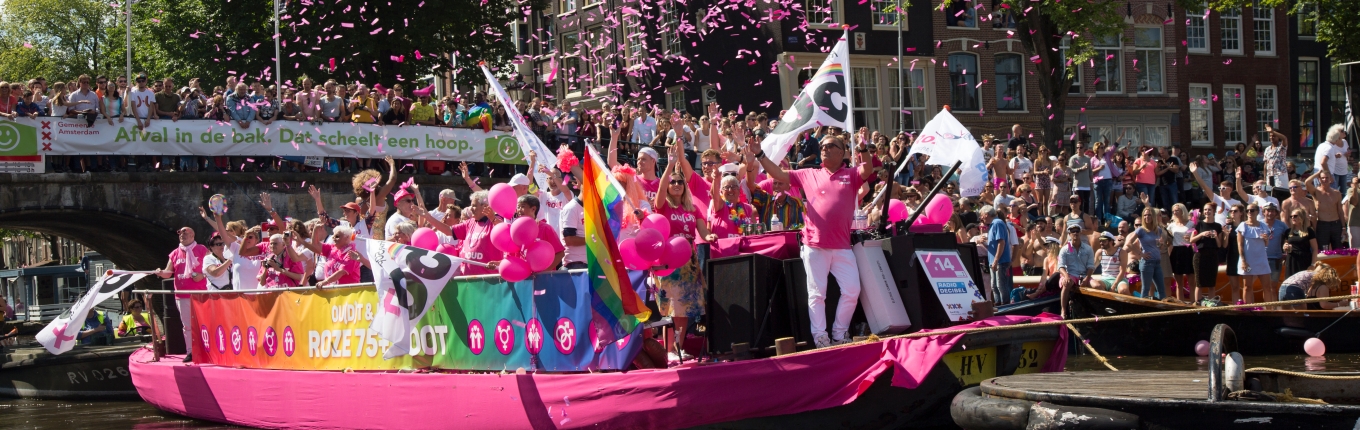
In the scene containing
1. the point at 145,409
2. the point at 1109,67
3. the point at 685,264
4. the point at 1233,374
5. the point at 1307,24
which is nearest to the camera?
the point at 1233,374

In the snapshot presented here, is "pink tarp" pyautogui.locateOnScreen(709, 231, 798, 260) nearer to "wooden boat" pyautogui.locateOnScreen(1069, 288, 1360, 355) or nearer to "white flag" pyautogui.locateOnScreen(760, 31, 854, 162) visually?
"white flag" pyautogui.locateOnScreen(760, 31, 854, 162)

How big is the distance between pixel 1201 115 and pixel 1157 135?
6.05ft

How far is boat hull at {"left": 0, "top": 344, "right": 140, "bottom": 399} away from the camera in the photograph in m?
15.5

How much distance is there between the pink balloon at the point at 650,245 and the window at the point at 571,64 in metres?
29.4

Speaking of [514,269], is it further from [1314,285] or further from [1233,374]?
[1314,285]

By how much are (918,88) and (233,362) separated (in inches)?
995

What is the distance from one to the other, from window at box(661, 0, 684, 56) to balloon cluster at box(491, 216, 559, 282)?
23.4 meters

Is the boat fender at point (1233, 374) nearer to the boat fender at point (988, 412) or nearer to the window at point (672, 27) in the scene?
the boat fender at point (988, 412)

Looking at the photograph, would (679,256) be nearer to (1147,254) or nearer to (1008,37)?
(1147,254)

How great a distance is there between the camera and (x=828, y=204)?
876 centimetres

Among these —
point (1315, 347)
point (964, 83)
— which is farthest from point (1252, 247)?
point (964, 83)

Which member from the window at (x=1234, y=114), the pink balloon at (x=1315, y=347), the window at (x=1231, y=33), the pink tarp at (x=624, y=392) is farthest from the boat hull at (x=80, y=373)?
the window at (x=1231, y=33)

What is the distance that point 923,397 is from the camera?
8406mm

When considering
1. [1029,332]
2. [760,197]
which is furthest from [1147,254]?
[1029,332]
